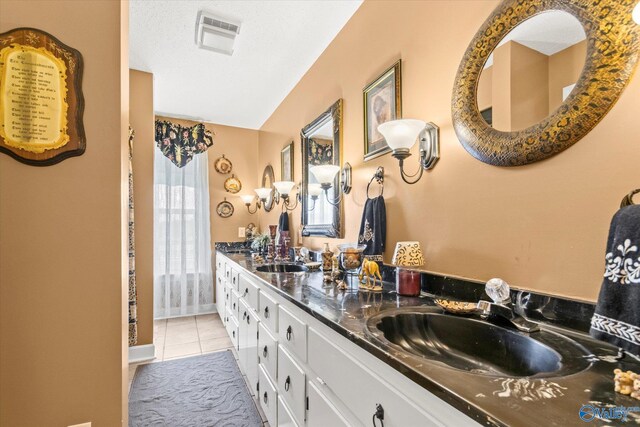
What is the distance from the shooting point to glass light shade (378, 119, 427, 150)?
4.49ft

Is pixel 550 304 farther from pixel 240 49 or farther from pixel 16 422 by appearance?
pixel 240 49

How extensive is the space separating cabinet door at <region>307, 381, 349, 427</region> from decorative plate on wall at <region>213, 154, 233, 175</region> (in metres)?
3.69

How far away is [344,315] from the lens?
1059 millimetres

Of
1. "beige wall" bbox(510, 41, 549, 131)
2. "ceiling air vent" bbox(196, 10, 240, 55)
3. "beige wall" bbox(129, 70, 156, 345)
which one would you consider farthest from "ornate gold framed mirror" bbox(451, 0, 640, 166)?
"beige wall" bbox(129, 70, 156, 345)

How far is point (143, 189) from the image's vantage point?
9.53 feet

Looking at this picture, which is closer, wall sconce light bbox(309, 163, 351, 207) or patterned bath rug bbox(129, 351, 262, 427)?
patterned bath rug bbox(129, 351, 262, 427)

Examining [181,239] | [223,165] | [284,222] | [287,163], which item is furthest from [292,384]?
[223,165]

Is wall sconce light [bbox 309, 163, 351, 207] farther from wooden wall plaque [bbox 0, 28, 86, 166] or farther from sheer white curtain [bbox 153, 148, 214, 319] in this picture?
sheer white curtain [bbox 153, 148, 214, 319]

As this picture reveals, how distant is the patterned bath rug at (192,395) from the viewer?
191 cm

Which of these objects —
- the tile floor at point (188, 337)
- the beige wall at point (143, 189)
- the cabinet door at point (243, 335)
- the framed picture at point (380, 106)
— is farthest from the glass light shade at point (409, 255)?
the beige wall at point (143, 189)

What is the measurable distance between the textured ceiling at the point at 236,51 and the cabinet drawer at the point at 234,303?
2123mm

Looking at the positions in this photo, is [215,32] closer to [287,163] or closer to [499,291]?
[287,163]

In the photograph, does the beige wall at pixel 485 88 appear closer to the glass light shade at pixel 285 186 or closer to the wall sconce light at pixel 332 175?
the wall sconce light at pixel 332 175

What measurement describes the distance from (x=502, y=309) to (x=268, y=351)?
1.26m
